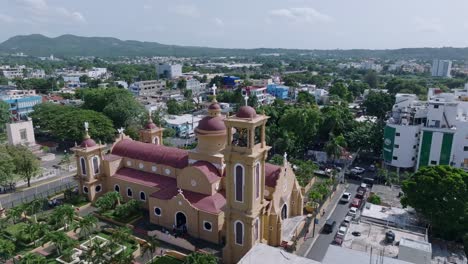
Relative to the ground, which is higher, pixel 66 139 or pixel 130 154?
pixel 130 154

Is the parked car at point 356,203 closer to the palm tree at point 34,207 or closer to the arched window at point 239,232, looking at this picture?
the arched window at point 239,232

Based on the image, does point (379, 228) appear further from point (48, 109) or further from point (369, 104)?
point (48, 109)

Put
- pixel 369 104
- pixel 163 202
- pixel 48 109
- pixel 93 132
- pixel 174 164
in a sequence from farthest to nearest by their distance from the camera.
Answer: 1. pixel 369 104
2. pixel 48 109
3. pixel 93 132
4. pixel 174 164
5. pixel 163 202

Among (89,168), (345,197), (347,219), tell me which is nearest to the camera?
(347,219)

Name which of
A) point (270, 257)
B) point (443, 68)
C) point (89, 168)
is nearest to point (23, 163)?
point (89, 168)

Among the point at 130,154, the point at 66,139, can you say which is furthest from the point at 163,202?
the point at 66,139

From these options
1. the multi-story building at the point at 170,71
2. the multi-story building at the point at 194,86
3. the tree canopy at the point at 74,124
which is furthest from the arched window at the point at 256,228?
the multi-story building at the point at 170,71

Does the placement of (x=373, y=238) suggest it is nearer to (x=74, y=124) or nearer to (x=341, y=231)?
(x=341, y=231)
